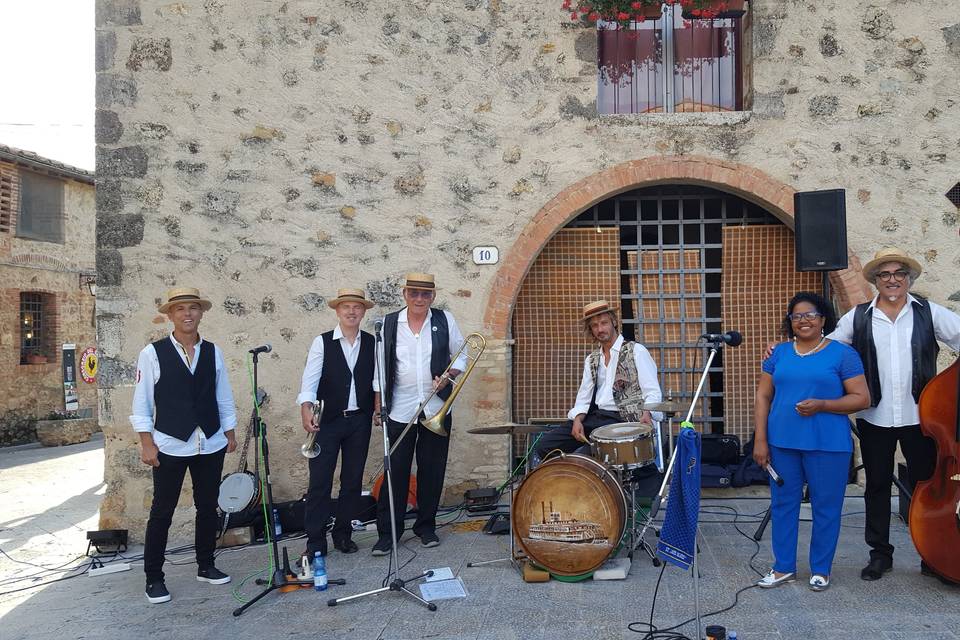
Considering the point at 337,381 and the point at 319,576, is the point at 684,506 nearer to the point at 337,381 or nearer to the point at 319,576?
the point at 319,576

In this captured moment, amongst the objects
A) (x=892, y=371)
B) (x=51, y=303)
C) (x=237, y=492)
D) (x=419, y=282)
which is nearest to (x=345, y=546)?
(x=237, y=492)

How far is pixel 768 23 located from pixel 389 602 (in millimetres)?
5403

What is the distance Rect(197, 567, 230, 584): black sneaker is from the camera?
508 centimetres

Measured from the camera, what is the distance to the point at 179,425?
4824 millimetres

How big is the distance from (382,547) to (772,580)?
2488mm

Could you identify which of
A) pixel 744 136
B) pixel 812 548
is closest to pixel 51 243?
pixel 744 136

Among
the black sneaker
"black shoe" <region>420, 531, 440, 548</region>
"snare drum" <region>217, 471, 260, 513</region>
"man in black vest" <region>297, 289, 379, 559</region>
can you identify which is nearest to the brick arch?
"man in black vest" <region>297, 289, 379, 559</region>

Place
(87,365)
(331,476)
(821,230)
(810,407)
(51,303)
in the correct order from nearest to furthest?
1. (810,407)
2. (331,476)
3. (821,230)
4. (51,303)
5. (87,365)

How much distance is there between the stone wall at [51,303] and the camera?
1488 cm

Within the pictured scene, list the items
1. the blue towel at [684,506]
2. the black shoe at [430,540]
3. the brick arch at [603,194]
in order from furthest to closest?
the brick arch at [603,194] < the black shoe at [430,540] < the blue towel at [684,506]

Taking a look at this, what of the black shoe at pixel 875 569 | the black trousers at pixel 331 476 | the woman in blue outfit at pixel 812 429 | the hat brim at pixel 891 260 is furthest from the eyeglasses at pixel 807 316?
the black trousers at pixel 331 476

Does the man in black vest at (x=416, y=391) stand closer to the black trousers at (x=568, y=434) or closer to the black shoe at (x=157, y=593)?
the black trousers at (x=568, y=434)

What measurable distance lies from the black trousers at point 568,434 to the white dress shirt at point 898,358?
66.0 inches

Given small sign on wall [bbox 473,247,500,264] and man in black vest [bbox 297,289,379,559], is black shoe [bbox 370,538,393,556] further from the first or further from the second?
small sign on wall [bbox 473,247,500,264]
